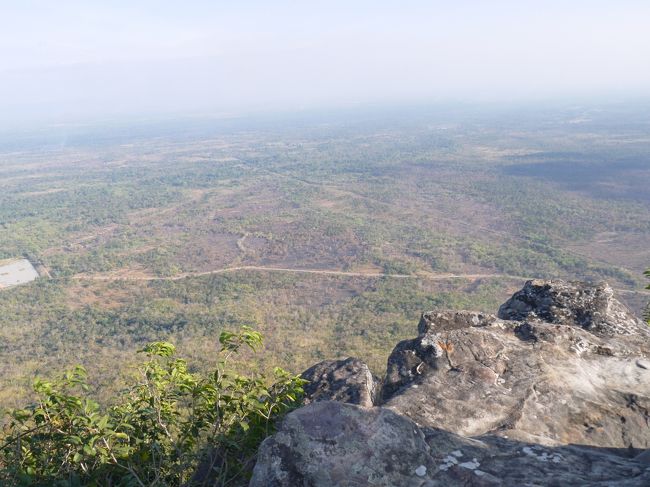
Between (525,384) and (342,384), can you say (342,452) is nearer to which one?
(342,384)

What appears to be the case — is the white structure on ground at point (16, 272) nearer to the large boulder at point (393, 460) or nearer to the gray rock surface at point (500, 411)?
the gray rock surface at point (500, 411)

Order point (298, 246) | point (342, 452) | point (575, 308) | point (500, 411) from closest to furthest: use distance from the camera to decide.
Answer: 1. point (342, 452)
2. point (500, 411)
3. point (575, 308)
4. point (298, 246)

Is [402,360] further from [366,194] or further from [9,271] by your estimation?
[366,194]

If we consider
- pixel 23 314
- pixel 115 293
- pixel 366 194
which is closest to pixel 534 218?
pixel 366 194

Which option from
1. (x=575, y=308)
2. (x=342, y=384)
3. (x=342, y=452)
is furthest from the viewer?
(x=575, y=308)

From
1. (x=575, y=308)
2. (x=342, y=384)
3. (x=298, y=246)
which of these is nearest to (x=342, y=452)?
(x=342, y=384)

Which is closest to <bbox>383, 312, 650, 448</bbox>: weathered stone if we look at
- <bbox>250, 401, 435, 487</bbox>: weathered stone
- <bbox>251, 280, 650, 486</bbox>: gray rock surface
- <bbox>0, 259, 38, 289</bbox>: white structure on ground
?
<bbox>251, 280, 650, 486</bbox>: gray rock surface

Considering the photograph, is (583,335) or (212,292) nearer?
(583,335)
